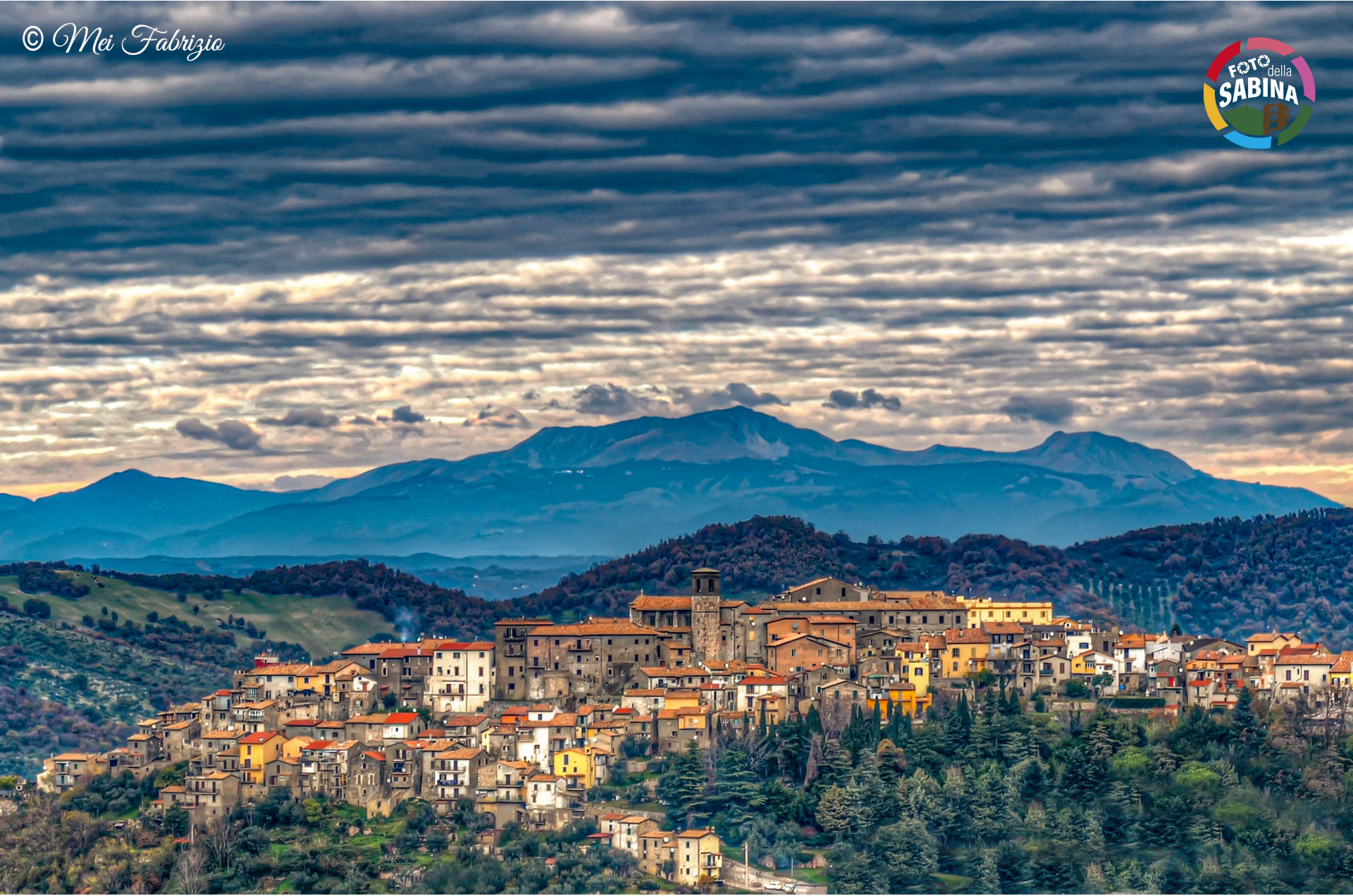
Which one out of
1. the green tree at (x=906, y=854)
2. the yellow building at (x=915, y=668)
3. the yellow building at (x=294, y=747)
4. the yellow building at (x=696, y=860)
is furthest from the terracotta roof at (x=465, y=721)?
the yellow building at (x=915, y=668)

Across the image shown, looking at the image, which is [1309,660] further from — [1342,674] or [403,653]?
[403,653]

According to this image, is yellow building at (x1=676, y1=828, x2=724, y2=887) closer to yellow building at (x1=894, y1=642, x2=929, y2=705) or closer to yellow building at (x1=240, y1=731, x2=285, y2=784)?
yellow building at (x1=894, y1=642, x2=929, y2=705)

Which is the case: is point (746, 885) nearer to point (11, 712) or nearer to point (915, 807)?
point (915, 807)

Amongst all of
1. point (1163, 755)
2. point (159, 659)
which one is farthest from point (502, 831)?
point (159, 659)

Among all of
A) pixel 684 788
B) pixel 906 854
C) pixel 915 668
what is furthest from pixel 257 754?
pixel 915 668

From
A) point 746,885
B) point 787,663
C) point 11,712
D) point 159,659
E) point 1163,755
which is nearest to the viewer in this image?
point 746,885
